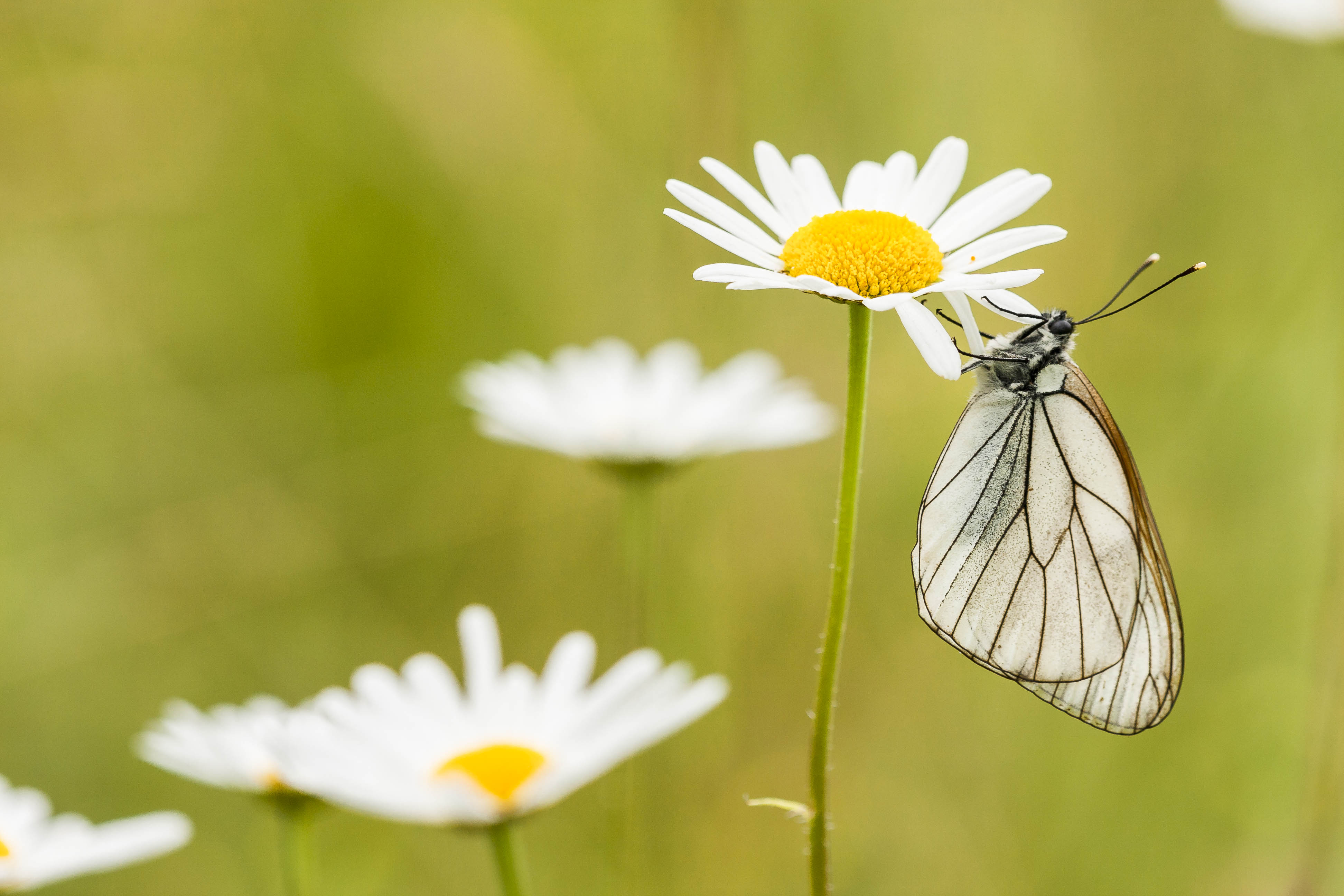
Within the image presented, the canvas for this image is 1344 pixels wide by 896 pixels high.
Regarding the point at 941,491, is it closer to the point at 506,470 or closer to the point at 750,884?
the point at 750,884

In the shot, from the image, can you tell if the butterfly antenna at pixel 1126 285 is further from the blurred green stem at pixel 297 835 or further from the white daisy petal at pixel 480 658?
the blurred green stem at pixel 297 835

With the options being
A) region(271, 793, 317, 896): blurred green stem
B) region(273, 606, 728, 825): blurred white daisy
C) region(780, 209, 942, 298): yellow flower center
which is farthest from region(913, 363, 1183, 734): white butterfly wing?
region(271, 793, 317, 896): blurred green stem

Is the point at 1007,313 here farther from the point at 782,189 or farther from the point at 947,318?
the point at 782,189

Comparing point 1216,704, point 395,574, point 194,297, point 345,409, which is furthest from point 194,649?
point 1216,704

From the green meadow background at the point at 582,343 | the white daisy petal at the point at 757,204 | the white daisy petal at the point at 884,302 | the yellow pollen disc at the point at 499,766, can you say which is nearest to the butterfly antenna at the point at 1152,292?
the white daisy petal at the point at 884,302

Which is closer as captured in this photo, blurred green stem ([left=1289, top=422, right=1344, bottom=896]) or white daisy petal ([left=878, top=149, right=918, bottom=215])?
white daisy petal ([left=878, top=149, right=918, bottom=215])

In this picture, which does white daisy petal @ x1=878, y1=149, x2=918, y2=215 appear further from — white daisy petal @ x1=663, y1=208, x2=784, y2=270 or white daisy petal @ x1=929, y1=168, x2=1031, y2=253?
white daisy petal @ x1=663, y1=208, x2=784, y2=270

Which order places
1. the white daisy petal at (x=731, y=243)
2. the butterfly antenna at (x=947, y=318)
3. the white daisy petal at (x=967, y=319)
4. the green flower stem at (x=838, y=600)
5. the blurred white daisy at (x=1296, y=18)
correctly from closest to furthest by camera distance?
the green flower stem at (x=838, y=600), the white daisy petal at (x=731, y=243), the white daisy petal at (x=967, y=319), the butterfly antenna at (x=947, y=318), the blurred white daisy at (x=1296, y=18)

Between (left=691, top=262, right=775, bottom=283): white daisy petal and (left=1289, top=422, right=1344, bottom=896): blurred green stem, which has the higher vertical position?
(left=691, top=262, right=775, bottom=283): white daisy petal
